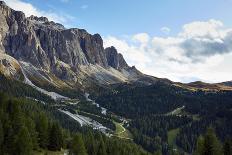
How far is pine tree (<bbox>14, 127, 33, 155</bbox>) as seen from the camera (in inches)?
3182

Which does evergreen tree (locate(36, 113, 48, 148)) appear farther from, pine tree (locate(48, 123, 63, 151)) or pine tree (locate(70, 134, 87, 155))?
pine tree (locate(70, 134, 87, 155))

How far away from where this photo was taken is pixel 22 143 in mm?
80938

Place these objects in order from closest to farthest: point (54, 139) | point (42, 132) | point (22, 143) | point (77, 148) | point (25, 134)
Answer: point (22, 143) → point (25, 134) → point (42, 132) → point (54, 139) → point (77, 148)

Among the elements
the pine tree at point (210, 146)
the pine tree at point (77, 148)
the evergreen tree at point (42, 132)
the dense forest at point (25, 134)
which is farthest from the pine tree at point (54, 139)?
the pine tree at point (210, 146)

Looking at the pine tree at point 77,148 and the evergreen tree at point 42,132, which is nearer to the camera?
the evergreen tree at point 42,132

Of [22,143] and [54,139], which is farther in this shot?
[54,139]

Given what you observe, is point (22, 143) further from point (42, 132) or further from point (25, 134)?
point (42, 132)

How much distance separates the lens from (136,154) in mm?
138125

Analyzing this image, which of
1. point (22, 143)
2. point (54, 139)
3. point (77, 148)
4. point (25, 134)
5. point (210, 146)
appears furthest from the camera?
point (77, 148)

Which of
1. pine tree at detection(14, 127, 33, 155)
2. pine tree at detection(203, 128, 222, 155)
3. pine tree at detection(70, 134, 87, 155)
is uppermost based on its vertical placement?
pine tree at detection(203, 128, 222, 155)

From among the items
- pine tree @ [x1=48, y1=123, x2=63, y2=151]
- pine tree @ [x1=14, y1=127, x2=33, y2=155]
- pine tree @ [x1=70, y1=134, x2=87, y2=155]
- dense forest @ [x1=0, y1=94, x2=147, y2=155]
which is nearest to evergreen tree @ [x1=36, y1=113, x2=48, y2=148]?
dense forest @ [x1=0, y1=94, x2=147, y2=155]

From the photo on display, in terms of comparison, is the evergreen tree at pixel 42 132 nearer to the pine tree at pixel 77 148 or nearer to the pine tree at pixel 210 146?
the pine tree at pixel 77 148

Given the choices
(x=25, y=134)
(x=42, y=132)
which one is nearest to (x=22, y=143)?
(x=25, y=134)

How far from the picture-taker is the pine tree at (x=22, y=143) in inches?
3182
